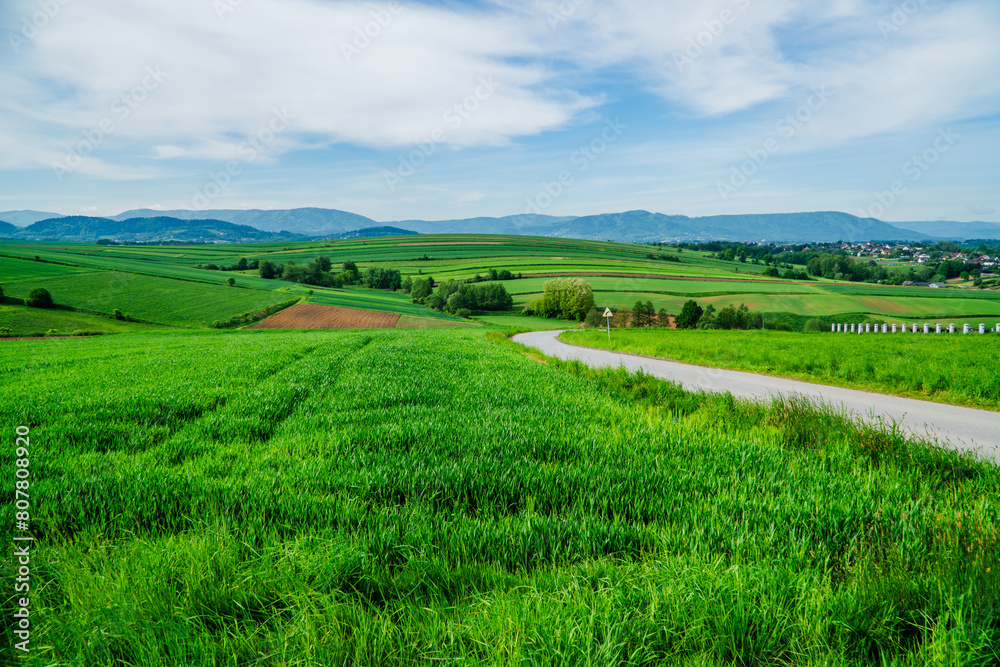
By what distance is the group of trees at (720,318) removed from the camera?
6644 centimetres

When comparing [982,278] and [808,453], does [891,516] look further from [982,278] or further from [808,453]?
[982,278]

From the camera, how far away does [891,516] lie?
3.87 meters

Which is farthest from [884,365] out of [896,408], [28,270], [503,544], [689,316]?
[28,270]

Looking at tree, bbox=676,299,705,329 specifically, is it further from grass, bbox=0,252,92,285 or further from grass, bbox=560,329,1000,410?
grass, bbox=0,252,92,285

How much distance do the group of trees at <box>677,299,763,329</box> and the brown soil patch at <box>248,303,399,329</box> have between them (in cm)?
4598

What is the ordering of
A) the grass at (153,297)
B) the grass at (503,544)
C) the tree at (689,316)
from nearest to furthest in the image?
the grass at (503,544), the grass at (153,297), the tree at (689,316)

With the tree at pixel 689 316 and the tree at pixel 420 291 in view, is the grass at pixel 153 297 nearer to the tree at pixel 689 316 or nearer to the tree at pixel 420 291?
the tree at pixel 420 291

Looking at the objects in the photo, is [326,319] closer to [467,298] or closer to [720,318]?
[467,298]

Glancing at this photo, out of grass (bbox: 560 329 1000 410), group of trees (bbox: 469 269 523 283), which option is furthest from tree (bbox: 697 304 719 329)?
group of trees (bbox: 469 269 523 283)

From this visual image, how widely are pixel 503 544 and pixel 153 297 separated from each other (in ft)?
291

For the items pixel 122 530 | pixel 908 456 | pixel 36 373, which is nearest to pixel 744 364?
pixel 908 456

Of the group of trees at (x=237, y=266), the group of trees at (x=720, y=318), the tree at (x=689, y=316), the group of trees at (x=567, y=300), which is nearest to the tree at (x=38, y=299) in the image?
the group of trees at (x=237, y=266)

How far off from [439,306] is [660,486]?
8800 cm

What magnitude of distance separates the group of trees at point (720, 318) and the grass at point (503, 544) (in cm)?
6552
